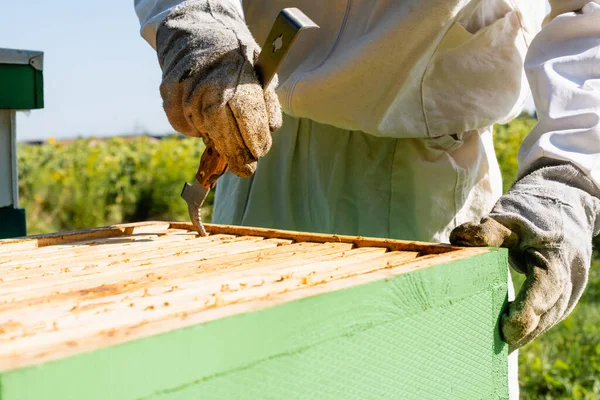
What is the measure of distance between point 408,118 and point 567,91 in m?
0.47

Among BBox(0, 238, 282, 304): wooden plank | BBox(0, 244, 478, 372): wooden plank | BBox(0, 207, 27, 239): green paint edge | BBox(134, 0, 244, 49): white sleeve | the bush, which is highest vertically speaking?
BBox(134, 0, 244, 49): white sleeve

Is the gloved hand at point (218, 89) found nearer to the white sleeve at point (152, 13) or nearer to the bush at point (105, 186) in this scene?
the white sleeve at point (152, 13)

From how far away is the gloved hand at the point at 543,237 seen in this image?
138 centimetres

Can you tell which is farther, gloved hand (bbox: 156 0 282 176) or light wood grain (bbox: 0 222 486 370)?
gloved hand (bbox: 156 0 282 176)

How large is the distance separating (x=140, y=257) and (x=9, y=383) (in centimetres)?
77

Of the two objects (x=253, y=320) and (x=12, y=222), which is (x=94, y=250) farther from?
(x=12, y=222)

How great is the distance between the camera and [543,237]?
4.68 feet

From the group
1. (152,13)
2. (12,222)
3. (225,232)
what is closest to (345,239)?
(225,232)

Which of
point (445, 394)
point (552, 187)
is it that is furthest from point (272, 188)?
point (445, 394)

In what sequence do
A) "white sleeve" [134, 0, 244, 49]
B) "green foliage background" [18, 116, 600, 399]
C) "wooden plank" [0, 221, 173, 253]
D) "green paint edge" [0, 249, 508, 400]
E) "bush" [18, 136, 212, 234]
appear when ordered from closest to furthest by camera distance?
"green paint edge" [0, 249, 508, 400]
"wooden plank" [0, 221, 173, 253]
"white sleeve" [134, 0, 244, 49]
"green foliage background" [18, 116, 600, 399]
"bush" [18, 136, 212, 234]

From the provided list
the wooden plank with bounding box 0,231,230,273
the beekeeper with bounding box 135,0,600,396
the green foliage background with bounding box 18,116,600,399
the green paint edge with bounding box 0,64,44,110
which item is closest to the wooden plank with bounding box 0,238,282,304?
the wooden plank with bounding box 0,231,230,273

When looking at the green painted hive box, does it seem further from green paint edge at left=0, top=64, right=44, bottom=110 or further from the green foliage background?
the green foliage background

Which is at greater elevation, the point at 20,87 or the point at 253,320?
the point at 20,87

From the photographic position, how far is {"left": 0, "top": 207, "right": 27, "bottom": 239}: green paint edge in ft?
7.88
